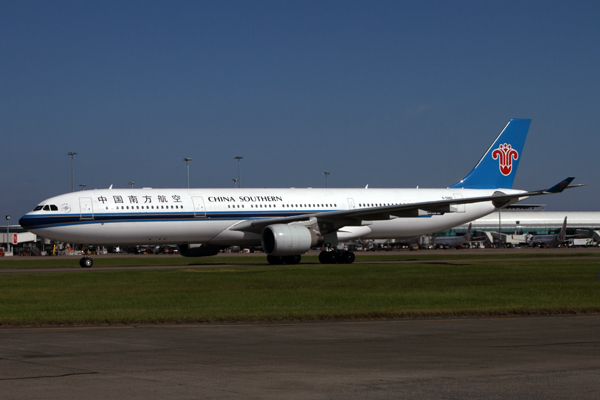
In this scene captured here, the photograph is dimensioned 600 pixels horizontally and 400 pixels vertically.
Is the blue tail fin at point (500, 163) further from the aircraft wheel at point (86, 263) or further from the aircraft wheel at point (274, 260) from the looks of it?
the aircraft wheel at point (86, 263)

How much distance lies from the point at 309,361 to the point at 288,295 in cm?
1028

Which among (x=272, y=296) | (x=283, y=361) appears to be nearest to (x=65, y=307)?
(x=272, y=296)

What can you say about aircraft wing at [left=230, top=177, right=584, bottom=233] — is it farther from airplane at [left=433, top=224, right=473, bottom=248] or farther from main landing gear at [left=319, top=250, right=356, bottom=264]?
airplane at [left=433, top=224, right=473, bottom=248]

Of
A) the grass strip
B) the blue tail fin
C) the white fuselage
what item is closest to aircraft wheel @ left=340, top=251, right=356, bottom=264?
the white fuselage

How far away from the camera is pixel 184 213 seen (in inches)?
1490

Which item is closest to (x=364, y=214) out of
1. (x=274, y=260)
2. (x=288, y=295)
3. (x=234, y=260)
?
(x=274, y=260)

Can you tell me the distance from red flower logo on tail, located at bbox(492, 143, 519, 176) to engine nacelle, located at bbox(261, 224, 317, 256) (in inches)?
659

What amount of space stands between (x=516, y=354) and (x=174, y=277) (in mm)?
19396

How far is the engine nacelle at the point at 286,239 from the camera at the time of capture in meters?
35.8

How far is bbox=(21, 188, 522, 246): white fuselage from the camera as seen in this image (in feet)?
119

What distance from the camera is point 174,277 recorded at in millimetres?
27922

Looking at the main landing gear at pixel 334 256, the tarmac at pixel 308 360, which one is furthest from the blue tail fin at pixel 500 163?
the tarmac at pixel 308 360

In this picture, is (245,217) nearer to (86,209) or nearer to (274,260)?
(274,260)

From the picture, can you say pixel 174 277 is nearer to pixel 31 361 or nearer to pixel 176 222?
pixel 176 222
